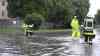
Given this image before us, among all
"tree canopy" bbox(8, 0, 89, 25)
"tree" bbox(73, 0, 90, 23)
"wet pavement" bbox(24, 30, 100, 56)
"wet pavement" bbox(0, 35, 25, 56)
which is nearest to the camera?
"wet pavement" bbox(0, 35, 25, 56)

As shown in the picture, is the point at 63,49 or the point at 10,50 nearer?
the point at 10,50

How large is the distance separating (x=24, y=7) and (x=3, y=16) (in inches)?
1743

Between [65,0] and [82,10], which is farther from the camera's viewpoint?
[82,10]

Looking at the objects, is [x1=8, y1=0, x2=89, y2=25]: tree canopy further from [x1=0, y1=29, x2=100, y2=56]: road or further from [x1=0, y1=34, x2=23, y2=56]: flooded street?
[x1=0, y1=34, x2=23, y2=56]: flooded street

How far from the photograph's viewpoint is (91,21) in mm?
24562

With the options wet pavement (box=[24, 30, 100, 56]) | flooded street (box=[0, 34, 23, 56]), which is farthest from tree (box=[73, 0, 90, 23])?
flooded street (box=[0, 34, 23, 56])

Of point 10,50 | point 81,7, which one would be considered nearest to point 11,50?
point 10,50

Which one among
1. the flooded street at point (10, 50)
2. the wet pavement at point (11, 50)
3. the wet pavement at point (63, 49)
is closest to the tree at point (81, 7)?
the wet pavement at point (63, 49)

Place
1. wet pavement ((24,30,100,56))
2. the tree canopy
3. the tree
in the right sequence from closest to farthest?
wet pavement ((24,30,100,56)) < the tree canopy < the tree

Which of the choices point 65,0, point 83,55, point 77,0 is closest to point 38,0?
point 65,0

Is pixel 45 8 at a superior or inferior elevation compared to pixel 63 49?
superior

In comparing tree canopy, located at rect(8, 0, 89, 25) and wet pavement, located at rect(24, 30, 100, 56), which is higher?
tree canopy, located at rect(8, 0, 89, 25)

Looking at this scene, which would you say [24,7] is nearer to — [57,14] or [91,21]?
[57,14]

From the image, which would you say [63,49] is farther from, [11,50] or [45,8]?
[45,8]
